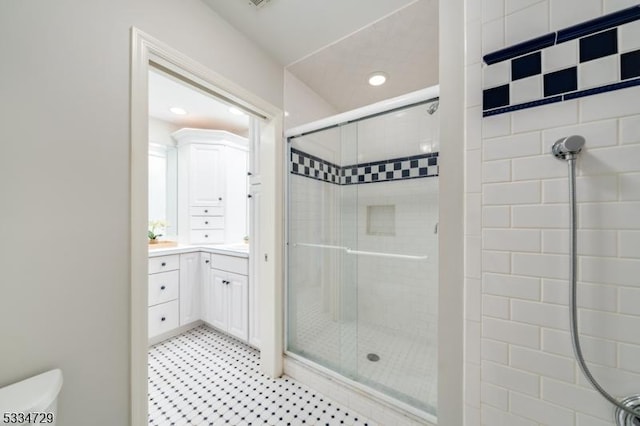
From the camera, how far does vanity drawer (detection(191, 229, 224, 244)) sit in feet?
8.79

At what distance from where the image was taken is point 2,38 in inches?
28.0

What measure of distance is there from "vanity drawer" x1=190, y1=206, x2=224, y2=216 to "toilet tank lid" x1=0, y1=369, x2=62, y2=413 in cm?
210

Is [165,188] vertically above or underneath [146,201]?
above

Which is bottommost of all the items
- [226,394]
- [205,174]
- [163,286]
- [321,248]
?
[226,394]

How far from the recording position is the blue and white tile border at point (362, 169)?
5.96 feet

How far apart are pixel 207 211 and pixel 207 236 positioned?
0.30m

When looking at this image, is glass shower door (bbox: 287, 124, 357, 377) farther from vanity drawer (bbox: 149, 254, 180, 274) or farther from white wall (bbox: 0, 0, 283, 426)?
vanity drawer (bbox: 149, 254, 180, 274)

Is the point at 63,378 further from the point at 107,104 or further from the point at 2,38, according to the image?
the point at 2,38

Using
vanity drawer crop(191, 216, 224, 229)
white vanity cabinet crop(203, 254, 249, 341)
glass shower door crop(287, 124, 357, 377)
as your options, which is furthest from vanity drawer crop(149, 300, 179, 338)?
glass shower door crop(287, 124, 357, 377)

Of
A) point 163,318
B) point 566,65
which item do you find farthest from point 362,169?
point 163,318

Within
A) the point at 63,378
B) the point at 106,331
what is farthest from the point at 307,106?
the point at 63,378

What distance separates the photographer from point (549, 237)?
28.9 inches

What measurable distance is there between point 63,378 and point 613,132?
1945mm

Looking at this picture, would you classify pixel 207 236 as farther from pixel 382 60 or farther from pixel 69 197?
pixel 382 60
